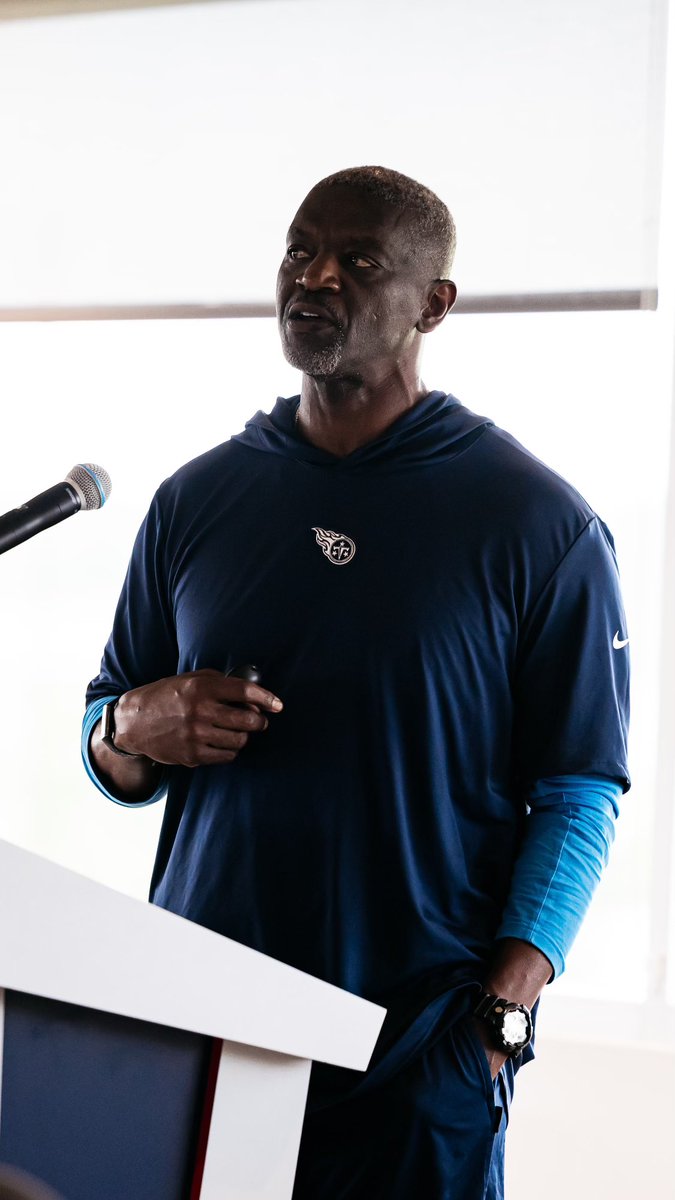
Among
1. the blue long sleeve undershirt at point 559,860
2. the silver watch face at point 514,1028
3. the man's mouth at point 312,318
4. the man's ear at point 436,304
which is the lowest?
the silver watch face at point 514,1028

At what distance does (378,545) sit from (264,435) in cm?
28

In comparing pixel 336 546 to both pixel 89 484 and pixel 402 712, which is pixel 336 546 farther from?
pixel 89 484

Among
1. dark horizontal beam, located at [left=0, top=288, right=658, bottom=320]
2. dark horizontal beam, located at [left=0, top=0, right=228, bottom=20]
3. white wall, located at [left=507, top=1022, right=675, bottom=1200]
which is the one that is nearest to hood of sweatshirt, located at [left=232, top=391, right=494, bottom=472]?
dark horizontal beam, located at [left=0, top=288, right=658, bottom=320]

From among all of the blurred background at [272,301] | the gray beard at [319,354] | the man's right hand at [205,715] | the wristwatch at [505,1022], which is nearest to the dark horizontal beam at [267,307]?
the blurred background at [272,301]

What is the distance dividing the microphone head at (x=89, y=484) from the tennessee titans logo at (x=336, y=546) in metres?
0.32

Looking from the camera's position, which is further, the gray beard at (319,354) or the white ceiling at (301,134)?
the white ceiling at (301,134)

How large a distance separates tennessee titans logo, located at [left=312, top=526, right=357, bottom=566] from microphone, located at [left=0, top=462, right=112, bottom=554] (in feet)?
1.03

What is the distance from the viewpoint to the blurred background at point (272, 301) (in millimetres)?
2172

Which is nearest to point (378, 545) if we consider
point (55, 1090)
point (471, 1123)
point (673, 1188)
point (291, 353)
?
point (291, 353)

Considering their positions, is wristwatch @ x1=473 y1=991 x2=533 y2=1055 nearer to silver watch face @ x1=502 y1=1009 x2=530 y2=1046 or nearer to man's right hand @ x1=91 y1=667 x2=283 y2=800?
silver watch face @ x1=502 y1=1009 x2=530 y2=1046

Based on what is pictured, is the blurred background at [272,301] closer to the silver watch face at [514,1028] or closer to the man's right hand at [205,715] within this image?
the silver watch face at [514,1028]

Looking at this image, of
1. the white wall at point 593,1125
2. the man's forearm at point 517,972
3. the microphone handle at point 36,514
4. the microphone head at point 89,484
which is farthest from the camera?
the white wall at point 593,1125

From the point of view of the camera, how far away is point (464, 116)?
2258 mm

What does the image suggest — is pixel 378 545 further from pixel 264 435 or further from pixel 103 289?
pixel 103 289
